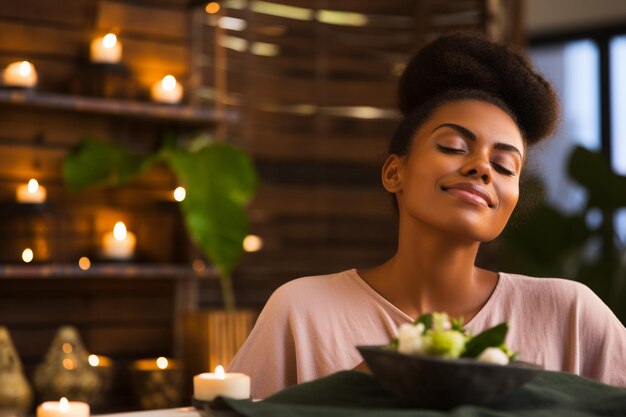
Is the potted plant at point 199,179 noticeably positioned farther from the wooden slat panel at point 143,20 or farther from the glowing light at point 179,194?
the wooden slat panel at point 143,20

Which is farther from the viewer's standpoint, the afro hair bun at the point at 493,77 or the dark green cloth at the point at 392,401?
the afro hair bun at the point at 493,77

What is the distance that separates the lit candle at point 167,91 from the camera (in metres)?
3.30

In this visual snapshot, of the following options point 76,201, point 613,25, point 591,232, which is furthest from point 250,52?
point 613,25

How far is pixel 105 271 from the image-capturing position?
10.2 feet

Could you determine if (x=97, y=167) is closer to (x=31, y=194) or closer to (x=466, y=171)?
(x=31, y=194)

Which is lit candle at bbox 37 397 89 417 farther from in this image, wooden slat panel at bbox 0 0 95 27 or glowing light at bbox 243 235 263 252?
glowing light at bbox 243 235 263 252

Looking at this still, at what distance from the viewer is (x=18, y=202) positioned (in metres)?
3.06

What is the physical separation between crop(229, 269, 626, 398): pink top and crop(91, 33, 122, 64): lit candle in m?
1.98

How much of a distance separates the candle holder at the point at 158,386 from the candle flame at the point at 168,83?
894 mm

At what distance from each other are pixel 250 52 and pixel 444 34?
2826 mm

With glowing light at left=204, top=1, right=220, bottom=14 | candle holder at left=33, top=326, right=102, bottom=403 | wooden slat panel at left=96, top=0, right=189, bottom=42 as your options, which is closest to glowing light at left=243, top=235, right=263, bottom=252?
glowing light at left=204, top=1, right=220, bottom=14

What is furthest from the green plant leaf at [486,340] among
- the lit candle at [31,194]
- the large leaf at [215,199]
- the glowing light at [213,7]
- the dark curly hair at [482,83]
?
the glowing light at [213,7]

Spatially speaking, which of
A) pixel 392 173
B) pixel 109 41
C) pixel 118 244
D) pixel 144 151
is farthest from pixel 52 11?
pixel 392 173

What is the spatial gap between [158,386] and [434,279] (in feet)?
6.21
